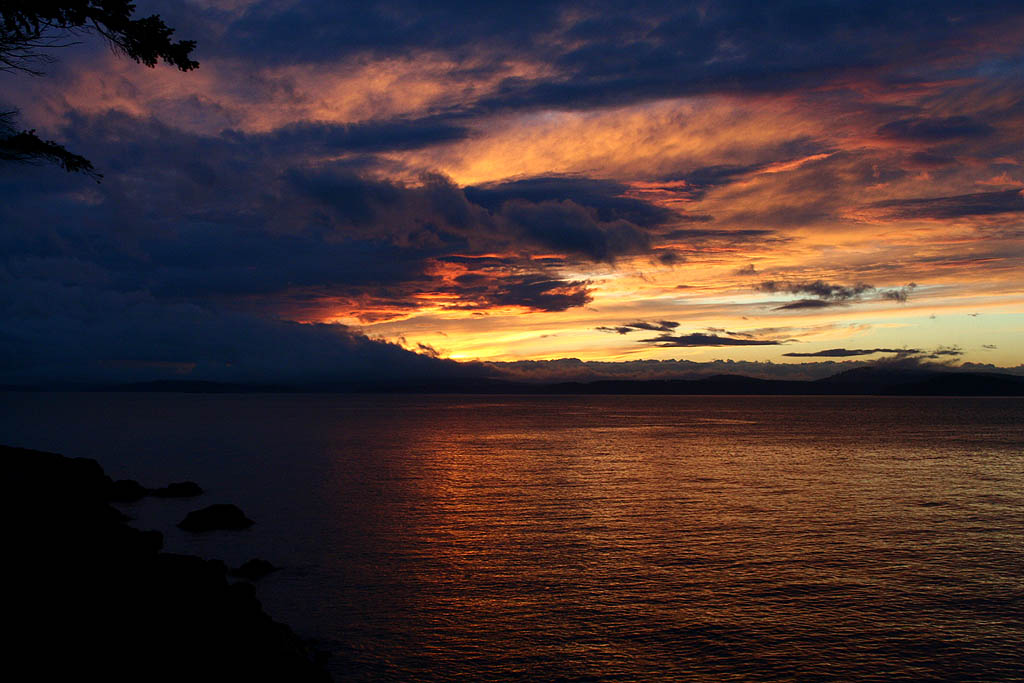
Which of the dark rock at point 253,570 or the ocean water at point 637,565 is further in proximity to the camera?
the dark rock at point 253,570

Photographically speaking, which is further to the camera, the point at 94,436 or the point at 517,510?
the point at 94,436

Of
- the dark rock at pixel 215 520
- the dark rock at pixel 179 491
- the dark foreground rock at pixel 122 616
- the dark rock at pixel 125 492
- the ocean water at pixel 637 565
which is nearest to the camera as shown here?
the dark foreground rock at pixel 122 616

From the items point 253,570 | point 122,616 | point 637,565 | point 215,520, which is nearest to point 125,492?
point 215,520

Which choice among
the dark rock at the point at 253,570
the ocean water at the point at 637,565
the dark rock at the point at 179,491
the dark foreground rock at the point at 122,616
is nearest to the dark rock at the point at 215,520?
the ocean water at the point at 637,565

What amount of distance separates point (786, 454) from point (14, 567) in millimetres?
93102

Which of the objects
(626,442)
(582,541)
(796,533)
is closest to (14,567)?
(582,541)

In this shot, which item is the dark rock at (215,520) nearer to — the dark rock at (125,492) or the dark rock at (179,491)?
the dark rock at (125,492)

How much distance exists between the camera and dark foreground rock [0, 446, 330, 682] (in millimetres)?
17016

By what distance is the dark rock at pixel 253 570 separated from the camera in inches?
1304

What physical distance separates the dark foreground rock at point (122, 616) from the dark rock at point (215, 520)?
1830 cm

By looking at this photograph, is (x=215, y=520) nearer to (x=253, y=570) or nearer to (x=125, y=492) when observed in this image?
(x=253, y=570)

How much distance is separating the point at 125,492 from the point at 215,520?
762 inches

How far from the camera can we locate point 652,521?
46625 mm

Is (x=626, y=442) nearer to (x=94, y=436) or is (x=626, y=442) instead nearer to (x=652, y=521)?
(x=652, y=521)
